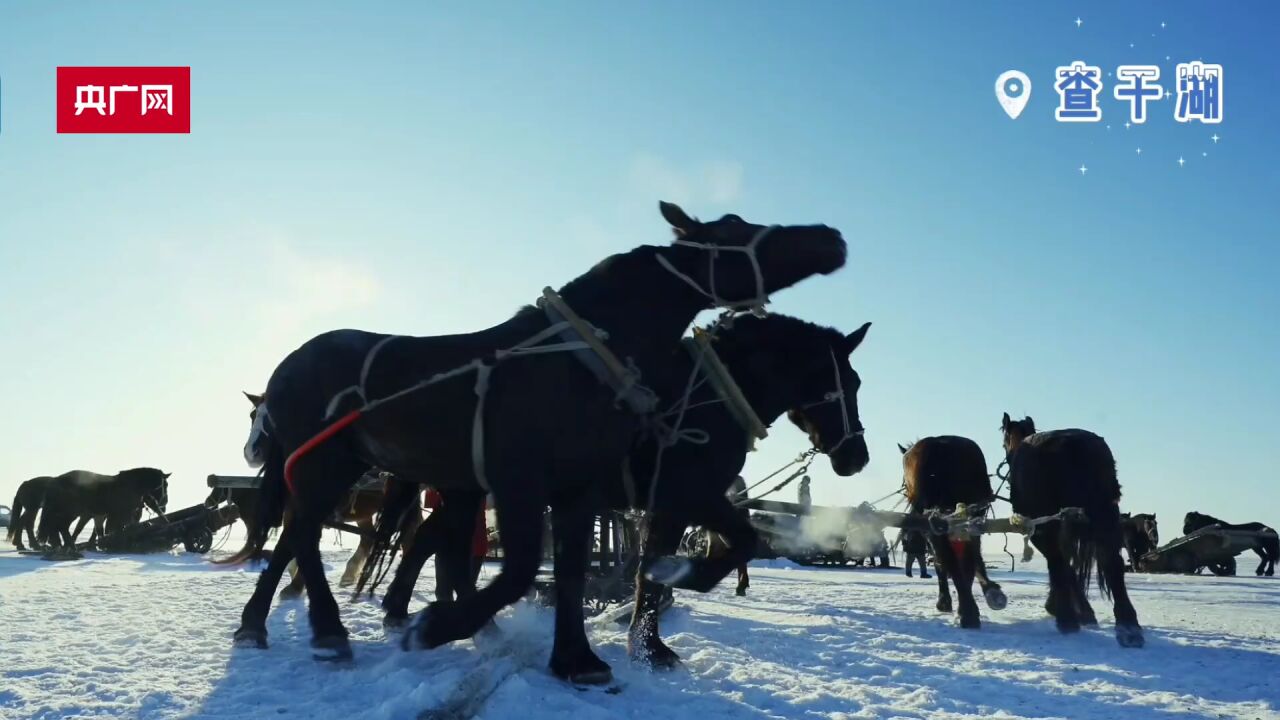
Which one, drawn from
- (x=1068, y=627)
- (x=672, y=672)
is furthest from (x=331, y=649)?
(x=1068, y=627)

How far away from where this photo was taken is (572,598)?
15.5ft

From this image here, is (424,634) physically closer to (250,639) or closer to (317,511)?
(317,511)

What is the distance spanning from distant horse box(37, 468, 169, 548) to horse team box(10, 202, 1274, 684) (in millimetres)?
17870

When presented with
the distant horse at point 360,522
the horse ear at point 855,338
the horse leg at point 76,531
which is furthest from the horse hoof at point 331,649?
the horse leg at point 76,531

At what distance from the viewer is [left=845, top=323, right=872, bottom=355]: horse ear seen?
7.16 m

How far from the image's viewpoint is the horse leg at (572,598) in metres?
4.61

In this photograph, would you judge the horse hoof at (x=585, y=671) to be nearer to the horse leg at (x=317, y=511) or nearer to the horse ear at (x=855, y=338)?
the horse leg at (x=317, y=511)

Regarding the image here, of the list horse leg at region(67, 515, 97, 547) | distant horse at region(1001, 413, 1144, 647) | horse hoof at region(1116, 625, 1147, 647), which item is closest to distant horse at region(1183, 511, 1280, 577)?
distant horse at region(1001, 413, 1144, 647)

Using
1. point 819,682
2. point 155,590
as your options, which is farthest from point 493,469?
point 155,590

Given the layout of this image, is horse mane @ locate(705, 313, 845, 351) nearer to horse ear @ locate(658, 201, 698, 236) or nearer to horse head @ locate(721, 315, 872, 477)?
horse head @ locate(721, 315, 872, 477)

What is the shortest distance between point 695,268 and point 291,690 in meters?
3.01

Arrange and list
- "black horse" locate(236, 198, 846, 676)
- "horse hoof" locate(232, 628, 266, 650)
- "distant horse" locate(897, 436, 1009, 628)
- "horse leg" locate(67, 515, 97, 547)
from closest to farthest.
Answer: "black horse" locate(236, 198, 846, 676) < "horse hoof" locate(232, 628, 266, 650) < "distant horse" locate(897, 436, 1009, 628) < "horse leg" locate(67, 515, 97, 547)

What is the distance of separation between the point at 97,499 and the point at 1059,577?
22028mm

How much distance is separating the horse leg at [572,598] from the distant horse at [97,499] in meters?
20.7
